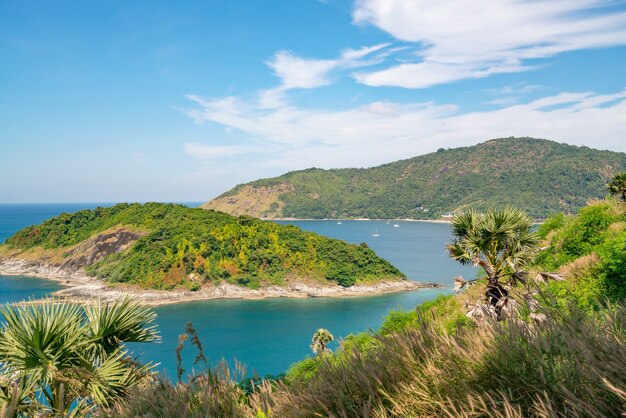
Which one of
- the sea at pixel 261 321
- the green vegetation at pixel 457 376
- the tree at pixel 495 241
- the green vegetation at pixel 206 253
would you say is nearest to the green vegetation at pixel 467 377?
the green vegetation at pixel 457 376

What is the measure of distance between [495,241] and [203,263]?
269ft

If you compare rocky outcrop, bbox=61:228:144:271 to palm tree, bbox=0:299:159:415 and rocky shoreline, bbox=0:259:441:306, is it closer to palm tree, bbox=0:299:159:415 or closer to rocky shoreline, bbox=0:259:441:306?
rocky shoreline, bbox=0:259:441:306

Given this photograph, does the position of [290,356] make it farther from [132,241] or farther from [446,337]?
[132,241]

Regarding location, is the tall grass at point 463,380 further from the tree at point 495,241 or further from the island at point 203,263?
the island at point 203,263

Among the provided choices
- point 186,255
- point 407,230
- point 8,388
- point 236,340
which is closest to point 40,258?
point 186,255

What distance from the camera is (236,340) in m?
60.2

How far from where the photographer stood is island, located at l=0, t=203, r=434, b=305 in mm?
83312

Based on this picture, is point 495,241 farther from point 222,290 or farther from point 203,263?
point 203,263

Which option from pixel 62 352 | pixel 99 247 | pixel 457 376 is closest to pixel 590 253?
pixel 457 376

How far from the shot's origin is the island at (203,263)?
83312 mm

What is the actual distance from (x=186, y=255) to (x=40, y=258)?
48259mm

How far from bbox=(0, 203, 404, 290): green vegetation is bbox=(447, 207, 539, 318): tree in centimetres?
7669

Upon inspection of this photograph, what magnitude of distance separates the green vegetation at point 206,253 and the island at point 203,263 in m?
0.22

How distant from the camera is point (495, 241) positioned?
11383mm
